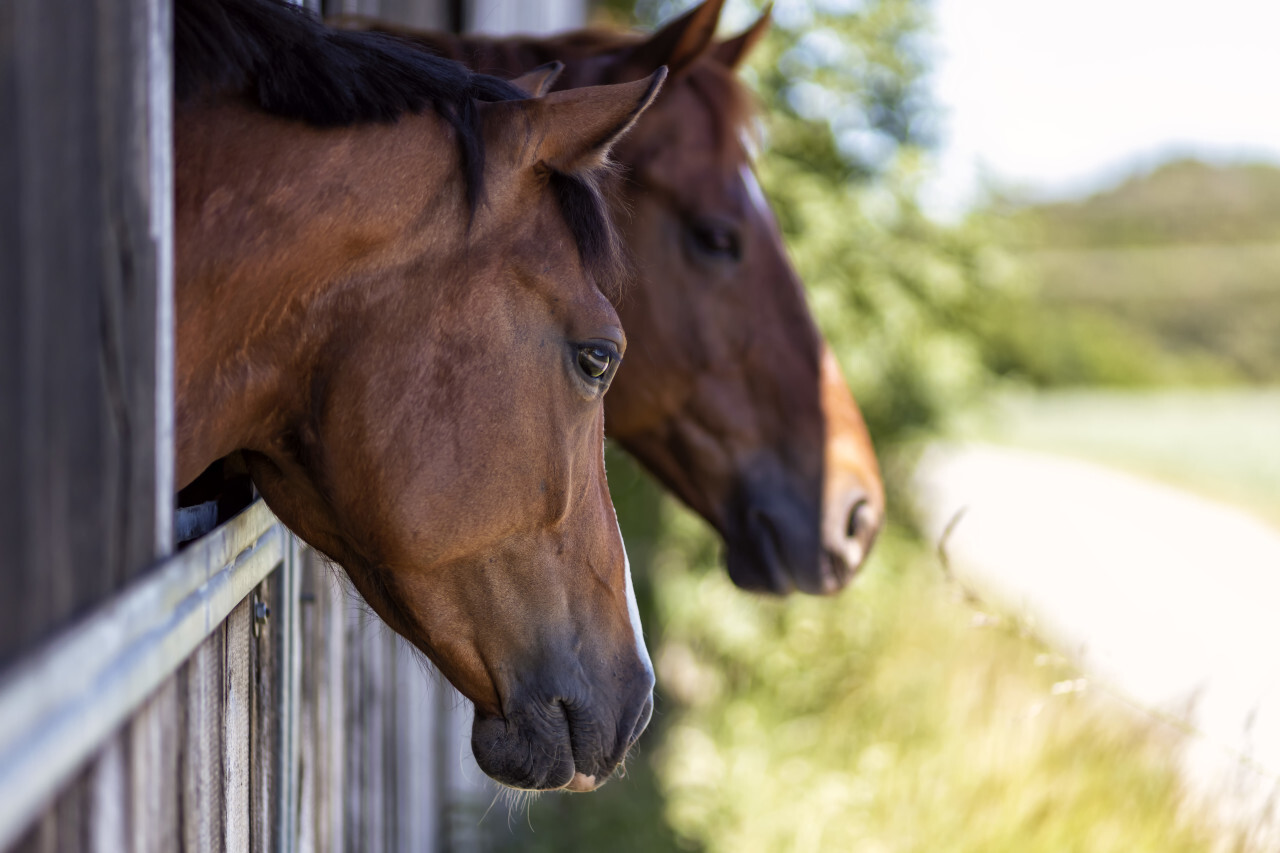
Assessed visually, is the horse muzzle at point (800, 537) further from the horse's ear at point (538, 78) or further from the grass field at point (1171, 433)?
the grass field at point (1171, 433)

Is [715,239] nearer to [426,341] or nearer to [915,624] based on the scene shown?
[426,341]

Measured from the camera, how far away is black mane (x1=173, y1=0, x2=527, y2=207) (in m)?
1.07

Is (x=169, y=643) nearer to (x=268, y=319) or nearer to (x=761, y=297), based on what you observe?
(x=268, y=319)

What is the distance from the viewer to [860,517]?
2.57m

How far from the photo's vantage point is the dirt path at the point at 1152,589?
2.47 m

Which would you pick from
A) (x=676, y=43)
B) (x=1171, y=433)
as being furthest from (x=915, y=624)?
(x=1171, y=433)

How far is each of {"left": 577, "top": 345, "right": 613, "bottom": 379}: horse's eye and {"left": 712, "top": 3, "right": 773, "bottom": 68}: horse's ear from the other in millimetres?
1666

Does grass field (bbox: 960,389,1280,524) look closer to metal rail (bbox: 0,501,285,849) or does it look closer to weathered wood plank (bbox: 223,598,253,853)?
weathered wood plank (bbox: 223,598,253,853)

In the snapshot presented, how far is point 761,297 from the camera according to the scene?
2.55 m

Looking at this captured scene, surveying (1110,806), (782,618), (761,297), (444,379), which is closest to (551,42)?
(761,297)

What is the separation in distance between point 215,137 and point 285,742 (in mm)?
885

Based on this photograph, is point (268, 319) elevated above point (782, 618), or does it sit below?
above

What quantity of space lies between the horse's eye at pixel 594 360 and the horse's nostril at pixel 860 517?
4.57 ft

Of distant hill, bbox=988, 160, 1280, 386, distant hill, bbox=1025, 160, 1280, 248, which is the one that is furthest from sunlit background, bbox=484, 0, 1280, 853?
distant hill, bbox=1025, 160, 1280, 248
